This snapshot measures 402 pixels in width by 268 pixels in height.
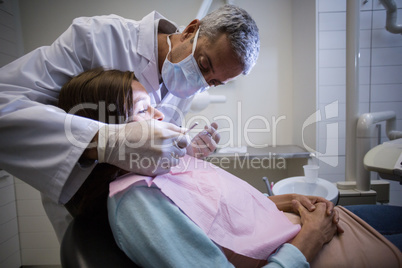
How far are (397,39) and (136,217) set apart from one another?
2.48 meters

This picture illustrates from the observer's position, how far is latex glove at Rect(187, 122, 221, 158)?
41.4 inches

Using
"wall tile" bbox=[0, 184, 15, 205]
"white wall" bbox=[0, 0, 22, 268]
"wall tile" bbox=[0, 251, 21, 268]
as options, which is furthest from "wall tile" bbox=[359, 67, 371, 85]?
"wall tile" bbox=[0, 251, 21, 268]

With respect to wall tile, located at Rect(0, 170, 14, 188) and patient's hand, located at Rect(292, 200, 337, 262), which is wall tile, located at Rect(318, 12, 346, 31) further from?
wall tile, located at Rect(0, 170, 14, 188)

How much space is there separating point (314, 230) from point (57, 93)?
1101mm

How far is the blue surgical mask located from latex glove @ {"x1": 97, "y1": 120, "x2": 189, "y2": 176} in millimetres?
423

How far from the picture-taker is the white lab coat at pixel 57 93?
667 mm

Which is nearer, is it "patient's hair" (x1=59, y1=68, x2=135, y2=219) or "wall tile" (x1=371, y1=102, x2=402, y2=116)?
"patient's hair" (x1=59, y1=68, x2=135, y2=219)

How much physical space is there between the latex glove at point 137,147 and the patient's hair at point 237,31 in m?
0.50

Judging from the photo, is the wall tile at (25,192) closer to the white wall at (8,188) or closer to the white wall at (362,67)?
the white wall at (8,188)

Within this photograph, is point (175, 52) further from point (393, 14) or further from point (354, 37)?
point (393, 14)

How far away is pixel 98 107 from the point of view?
29.2 inches

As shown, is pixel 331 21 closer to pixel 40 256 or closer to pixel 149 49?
pixel 149 49

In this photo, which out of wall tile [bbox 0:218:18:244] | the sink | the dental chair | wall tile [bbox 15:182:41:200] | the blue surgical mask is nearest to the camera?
the dental chair

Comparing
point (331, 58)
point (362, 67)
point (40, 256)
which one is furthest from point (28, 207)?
point (362, 67)
